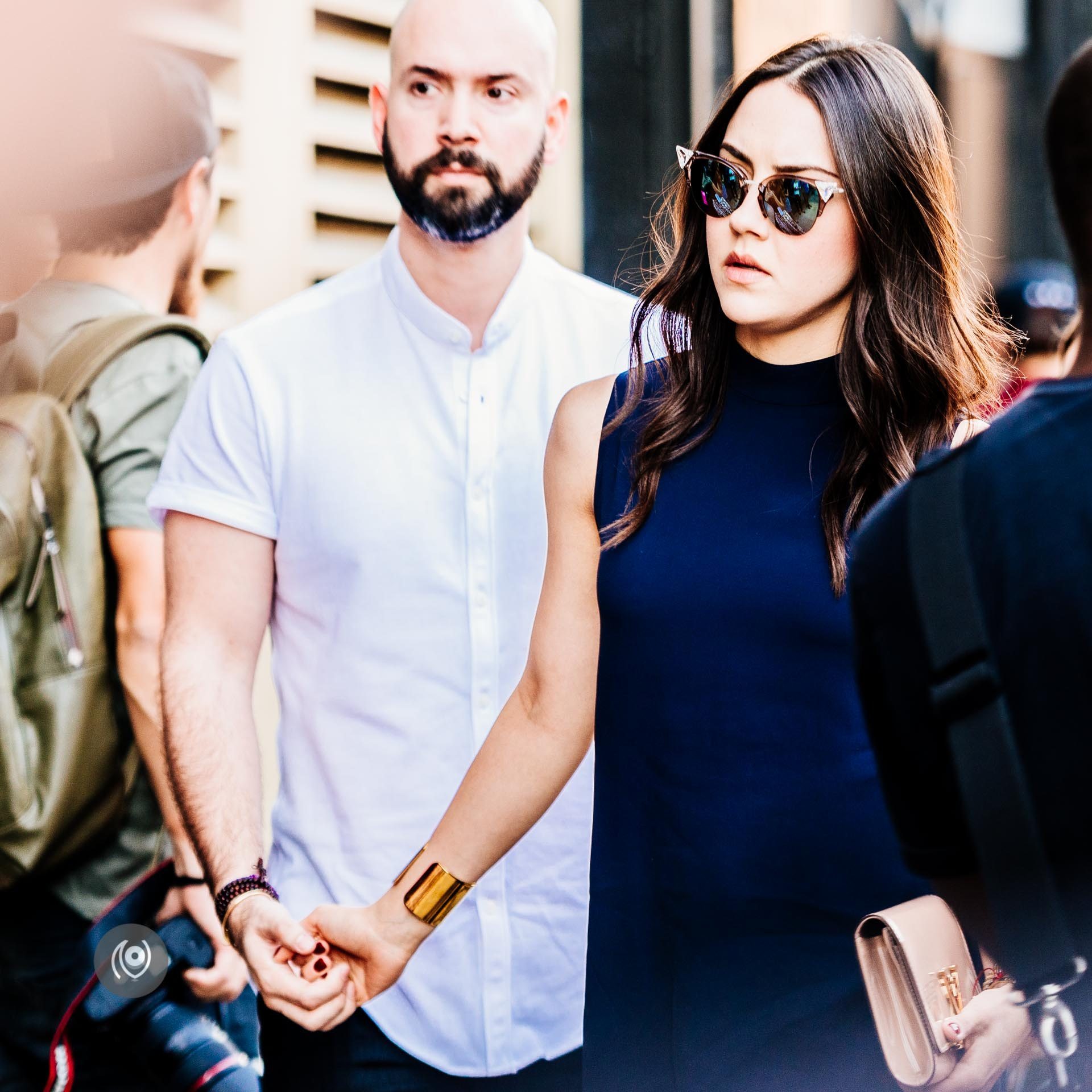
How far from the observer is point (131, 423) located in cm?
276

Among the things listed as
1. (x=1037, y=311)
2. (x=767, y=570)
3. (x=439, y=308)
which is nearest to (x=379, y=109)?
(x=439, y=308)

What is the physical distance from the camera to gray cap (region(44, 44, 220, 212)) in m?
2.71

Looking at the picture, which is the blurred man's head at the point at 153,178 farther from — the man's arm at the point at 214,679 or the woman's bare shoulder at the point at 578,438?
the woman's bare shoulder at the point at 578,438

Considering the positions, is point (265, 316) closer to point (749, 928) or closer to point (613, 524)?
point (613, 524)

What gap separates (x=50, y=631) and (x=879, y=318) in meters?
1.56

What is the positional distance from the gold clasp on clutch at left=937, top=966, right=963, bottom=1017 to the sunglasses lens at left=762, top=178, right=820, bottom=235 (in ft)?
2.91

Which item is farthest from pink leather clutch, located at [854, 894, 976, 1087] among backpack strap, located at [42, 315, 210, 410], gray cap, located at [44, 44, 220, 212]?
gray cap, located at [44, 44, 220, 212]

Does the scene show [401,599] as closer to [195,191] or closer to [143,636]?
[143,636]

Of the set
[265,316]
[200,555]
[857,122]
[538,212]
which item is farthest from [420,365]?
[538,212]

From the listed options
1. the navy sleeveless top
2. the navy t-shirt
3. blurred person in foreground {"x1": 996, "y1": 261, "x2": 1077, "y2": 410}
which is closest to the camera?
the navy t-shirt

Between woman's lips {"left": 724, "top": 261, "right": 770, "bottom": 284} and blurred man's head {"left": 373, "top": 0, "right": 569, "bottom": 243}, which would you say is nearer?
woman's lips {"left": 724, "top": 261, "right": 770, "bottom": 284}

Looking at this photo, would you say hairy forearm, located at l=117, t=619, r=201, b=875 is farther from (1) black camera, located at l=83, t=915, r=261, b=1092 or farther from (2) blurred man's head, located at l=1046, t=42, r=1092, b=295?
(2) blurred man's head, located at l=1046, t=42, r=1092, b=295

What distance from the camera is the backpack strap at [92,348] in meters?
2.70

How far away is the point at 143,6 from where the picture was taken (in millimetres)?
2656
